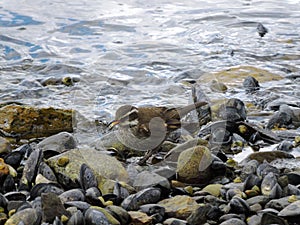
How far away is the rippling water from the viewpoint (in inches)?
381

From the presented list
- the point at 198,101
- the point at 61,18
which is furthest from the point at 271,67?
the point at 61,18

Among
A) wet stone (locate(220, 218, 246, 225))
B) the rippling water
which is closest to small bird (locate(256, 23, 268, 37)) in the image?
the rippling water

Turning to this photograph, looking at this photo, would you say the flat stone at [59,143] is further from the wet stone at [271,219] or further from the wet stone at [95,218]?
the wet stone at [271,219]

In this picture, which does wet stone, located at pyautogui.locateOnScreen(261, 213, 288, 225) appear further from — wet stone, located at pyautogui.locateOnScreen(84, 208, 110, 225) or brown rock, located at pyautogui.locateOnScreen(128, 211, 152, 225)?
wet stone, located at pyautogui.locateOnScreen(84, 208, 110, 225)

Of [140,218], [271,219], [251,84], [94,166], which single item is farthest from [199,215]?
[251,84]

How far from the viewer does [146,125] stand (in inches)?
244

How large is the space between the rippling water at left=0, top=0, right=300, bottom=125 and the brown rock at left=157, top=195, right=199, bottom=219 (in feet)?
8.45

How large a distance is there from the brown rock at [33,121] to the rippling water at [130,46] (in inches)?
21.7

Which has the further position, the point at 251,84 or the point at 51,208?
the point at 251,84

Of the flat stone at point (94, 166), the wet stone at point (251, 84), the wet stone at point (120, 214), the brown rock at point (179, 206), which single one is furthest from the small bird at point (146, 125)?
the wet stone at point (251, 84)

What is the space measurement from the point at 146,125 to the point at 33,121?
236 cm

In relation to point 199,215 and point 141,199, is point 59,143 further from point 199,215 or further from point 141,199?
point 199,215

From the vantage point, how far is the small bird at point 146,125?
6.20 m

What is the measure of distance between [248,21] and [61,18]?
4.32 meters
